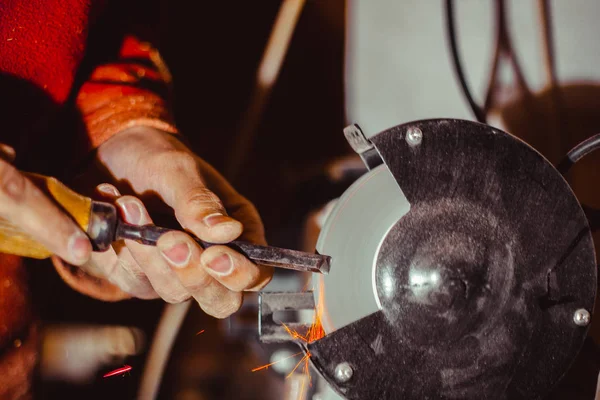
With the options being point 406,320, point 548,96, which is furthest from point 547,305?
point 548,96

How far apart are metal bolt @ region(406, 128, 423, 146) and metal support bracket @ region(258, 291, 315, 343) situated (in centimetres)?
16

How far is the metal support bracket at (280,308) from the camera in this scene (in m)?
0.44

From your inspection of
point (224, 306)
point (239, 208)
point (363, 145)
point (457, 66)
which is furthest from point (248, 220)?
point (457, 66)

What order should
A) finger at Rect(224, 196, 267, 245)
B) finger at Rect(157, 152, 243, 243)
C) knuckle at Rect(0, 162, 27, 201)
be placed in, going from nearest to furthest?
knuckle at Rect(0, 162, 27, 201) < finger at Rect(157, 152, 243, 243) < finger at Rect(224, 196, 267, 245)

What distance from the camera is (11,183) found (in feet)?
1.08

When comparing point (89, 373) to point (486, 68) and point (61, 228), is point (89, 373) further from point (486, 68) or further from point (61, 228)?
point (486, 68)

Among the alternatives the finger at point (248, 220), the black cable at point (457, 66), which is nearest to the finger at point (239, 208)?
the finger at point (248, 220)

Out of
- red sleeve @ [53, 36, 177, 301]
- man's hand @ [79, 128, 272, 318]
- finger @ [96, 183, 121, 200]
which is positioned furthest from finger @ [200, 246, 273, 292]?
red sleeve @ [53, 36, 177, 301]

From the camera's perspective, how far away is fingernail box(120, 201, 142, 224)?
0.42 m

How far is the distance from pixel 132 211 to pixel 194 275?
0.08m

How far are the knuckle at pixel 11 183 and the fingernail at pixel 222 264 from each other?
0.16m

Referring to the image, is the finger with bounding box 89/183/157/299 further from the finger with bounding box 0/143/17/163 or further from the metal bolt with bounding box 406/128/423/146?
the metal bolt with bounding box 406/128/423/146

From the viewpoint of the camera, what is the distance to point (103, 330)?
838 millimetres

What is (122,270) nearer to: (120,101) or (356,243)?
(120,101)
